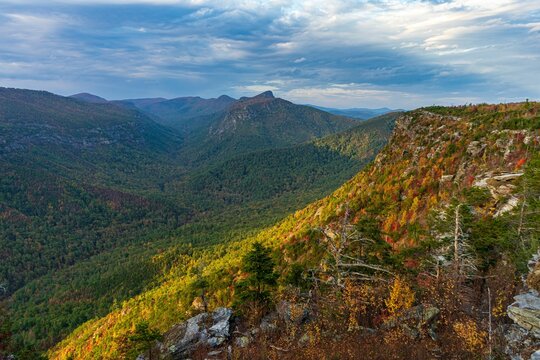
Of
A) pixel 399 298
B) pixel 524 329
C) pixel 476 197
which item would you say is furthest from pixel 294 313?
pixel 476 197

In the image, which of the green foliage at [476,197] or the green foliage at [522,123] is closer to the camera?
the green foliage at [476,197]

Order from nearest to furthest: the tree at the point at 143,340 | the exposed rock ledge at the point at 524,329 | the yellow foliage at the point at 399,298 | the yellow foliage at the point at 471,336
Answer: the exposed rock ledge at the point at 524,329
the yellow foliage at the point at 471,336
the yellow foliage at the point at 399,298
the tree at the point at 143,340

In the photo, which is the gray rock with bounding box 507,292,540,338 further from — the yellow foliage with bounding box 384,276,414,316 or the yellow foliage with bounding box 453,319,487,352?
the yellow foliage with bounding box 384,276,414,316

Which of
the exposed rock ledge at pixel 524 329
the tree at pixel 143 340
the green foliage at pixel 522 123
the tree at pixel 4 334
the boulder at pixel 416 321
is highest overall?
the green foliage at pixel 522 123

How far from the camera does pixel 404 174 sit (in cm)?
6494

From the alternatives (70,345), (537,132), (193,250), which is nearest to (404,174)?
(537,132)

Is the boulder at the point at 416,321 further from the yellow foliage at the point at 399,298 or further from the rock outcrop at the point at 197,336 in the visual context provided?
the rock outcrop at the point at 197,336

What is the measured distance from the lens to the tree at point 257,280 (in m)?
28.2

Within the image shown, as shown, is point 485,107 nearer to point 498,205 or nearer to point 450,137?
point 450,137

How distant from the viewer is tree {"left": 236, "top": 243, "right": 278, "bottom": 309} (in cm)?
2816

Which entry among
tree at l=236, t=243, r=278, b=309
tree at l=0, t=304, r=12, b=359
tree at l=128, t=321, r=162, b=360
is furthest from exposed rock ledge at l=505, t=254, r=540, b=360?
tree at l=0, t=304, r=12, b=359

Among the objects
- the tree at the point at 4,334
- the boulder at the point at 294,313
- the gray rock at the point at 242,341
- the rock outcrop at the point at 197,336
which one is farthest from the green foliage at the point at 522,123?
the tree at the point at 4,334

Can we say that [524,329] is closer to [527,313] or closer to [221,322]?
[527,313]

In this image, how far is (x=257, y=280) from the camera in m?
28.1
